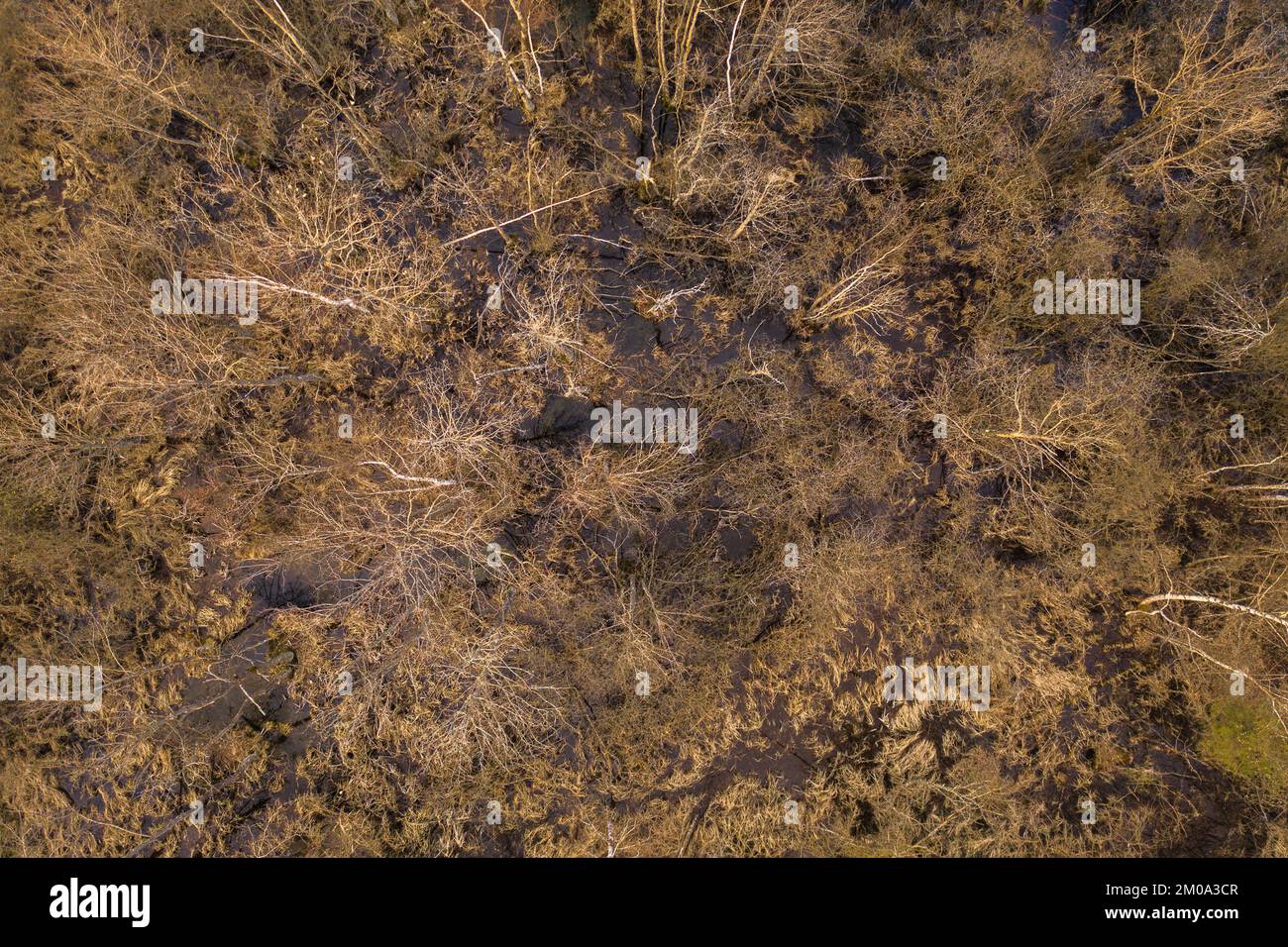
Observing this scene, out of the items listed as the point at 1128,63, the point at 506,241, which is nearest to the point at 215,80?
the point at 506,241

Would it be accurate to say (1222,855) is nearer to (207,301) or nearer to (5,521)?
(207,301)

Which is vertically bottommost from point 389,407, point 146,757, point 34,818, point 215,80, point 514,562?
point 34,818

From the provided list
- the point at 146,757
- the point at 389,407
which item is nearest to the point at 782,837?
the point at 389,407

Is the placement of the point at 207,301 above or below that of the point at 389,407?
above

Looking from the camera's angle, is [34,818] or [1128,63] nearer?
[34,818]

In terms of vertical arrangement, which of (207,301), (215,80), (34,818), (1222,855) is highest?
(215,80)

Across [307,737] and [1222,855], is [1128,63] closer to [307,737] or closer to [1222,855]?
[1222,855]

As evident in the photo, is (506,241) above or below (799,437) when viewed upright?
above
